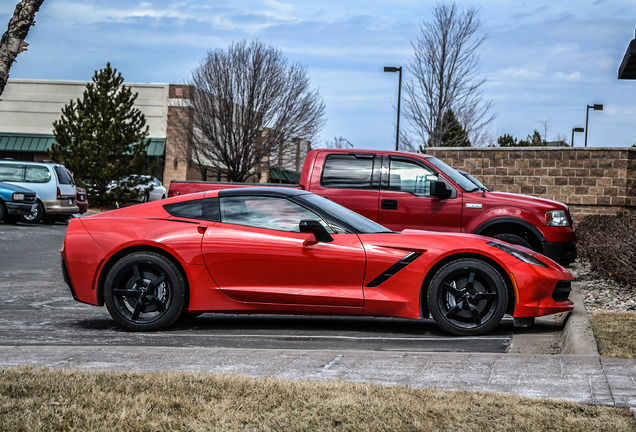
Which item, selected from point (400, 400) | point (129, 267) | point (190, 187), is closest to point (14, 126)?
point (190, 187)

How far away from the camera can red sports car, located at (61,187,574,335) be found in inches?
303

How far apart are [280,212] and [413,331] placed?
5.41 feet

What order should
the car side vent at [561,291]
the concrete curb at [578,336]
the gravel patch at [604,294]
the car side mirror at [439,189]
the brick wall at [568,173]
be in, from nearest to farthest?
the concrete curb at [578,336] < the car side vent at [561,291] < the gravel patch at [604,294] < the car side mirror at [439,189] < the brick wall at [568,173]

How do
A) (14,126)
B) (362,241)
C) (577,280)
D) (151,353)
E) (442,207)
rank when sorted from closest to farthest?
1. (151,353)
2. (362,241)
3. (442,207)
4. (577,280)
5. (14,126)

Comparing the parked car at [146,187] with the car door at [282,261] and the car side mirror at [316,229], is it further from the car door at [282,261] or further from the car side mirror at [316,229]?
the car side mirror at [316,229]

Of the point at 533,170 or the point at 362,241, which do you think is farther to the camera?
the point at 533,170

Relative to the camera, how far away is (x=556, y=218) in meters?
11.7

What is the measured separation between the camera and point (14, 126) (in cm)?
5909

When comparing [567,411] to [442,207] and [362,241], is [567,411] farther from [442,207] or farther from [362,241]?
[442,207]

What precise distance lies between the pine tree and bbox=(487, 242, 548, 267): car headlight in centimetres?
3407

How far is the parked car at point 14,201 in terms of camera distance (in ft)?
86.3

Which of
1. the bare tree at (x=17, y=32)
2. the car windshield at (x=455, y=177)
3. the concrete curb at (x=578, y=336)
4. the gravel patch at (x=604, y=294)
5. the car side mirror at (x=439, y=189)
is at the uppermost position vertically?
the bare tree at (x=17, y=32)

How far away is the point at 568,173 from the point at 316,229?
531 inches

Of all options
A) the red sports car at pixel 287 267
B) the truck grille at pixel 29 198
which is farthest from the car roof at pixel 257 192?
the truck grille at pixel 29 198
